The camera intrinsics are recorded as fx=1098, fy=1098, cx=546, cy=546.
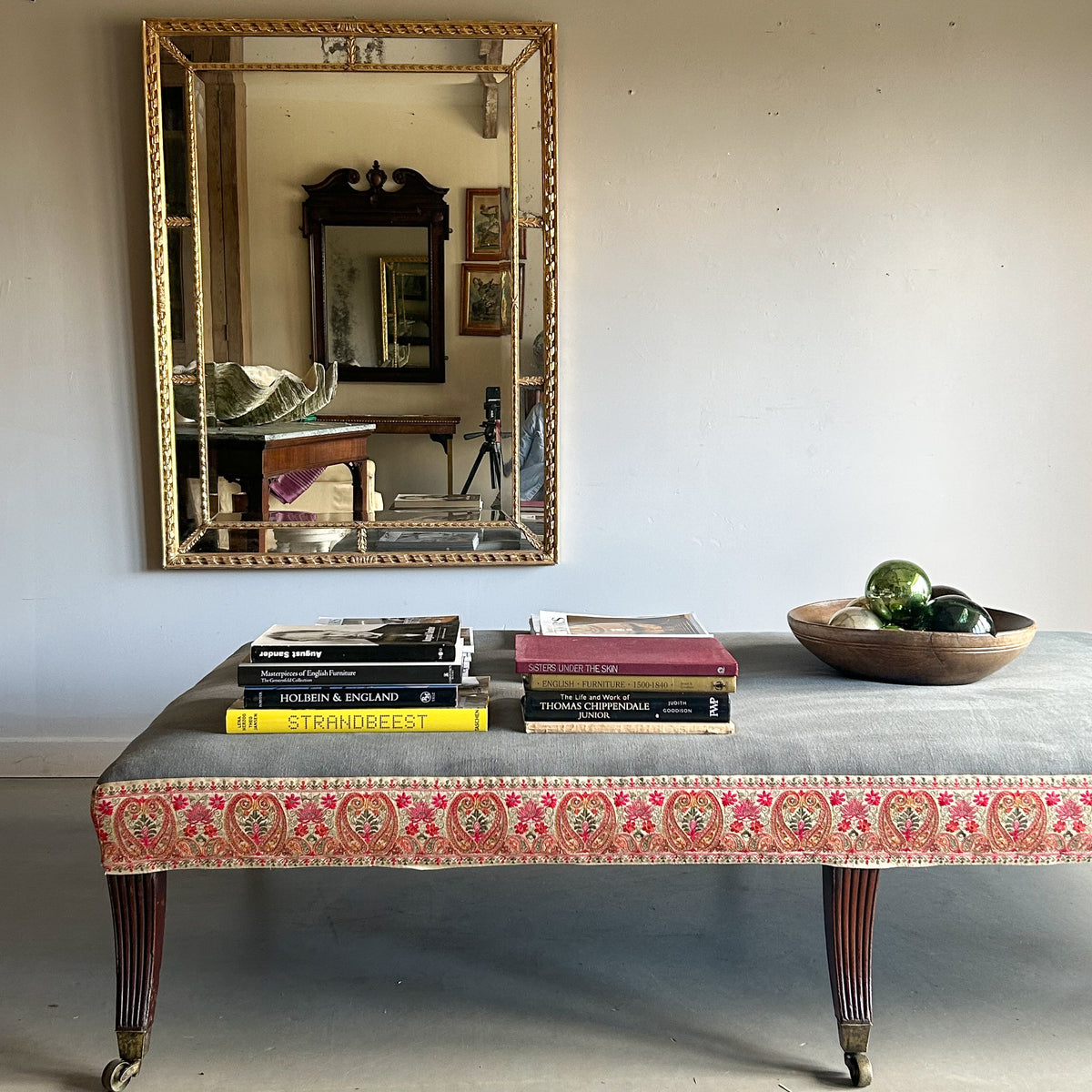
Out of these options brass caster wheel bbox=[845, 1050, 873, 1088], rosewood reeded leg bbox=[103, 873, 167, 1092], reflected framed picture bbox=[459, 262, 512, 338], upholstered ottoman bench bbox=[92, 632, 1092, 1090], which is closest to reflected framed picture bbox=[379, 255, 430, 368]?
reflected framed picture bbox=[459, 262, 512, 338]

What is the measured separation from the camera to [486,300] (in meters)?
3.04

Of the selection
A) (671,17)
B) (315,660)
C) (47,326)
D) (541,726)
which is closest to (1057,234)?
(671,17)

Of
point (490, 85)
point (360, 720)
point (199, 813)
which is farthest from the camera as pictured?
point (490, 85)

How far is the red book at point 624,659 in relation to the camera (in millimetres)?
1719

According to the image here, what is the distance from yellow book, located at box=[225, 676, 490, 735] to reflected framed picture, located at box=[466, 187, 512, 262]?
65.2 inches

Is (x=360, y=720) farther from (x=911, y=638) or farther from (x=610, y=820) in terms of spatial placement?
(x=911, y=638)

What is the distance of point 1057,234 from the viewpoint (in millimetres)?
3111

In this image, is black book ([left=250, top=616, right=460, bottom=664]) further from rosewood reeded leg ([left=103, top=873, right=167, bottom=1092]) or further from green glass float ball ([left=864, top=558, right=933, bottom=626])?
green glass float ball ([left=864, top=558, right=933, bottom=626])

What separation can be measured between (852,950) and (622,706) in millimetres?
502

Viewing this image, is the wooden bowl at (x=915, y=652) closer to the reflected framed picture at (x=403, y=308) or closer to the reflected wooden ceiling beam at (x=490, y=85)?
the reflected framed picture at (x=403, y=308)

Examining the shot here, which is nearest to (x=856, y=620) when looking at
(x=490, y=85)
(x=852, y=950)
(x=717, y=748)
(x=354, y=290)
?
→ (x=717, y=748)

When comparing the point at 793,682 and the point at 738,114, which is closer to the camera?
the point at 793,682

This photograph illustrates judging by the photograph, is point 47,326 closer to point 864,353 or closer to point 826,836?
point 864,353

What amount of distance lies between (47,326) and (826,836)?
2.49 metres
